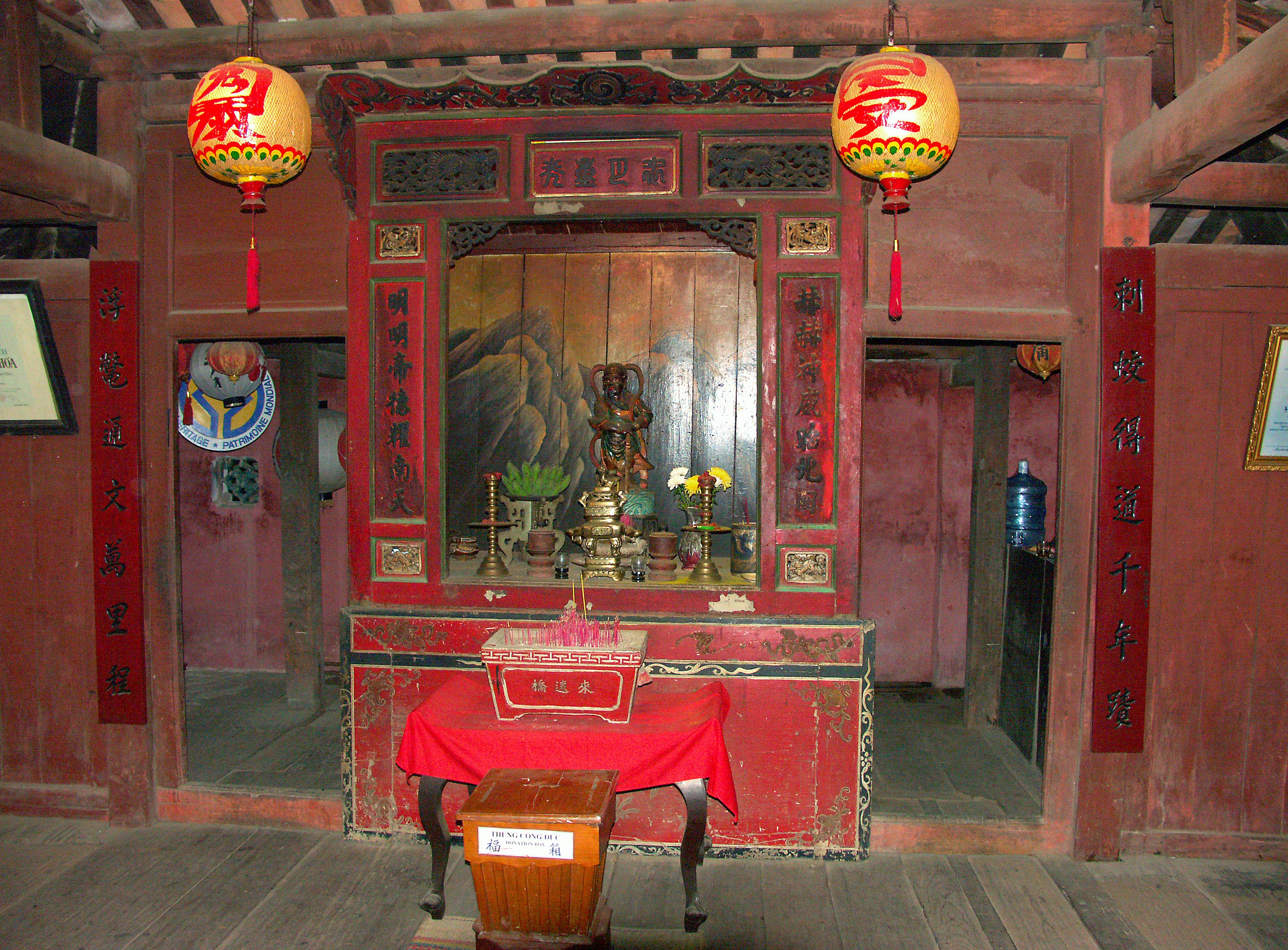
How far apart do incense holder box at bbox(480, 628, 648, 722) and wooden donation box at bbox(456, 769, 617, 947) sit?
406 millimetres

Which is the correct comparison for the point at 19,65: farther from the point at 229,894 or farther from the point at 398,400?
the point at 229,894

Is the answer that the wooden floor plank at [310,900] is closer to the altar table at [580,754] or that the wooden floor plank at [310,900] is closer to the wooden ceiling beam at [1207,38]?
the altar table at [580,754]

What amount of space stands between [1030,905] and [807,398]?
2249 mm

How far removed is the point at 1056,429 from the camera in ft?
19.1

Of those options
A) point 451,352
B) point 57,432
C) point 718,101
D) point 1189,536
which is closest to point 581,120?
point 718,101

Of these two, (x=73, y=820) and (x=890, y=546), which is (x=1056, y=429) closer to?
(x=890, y=546)

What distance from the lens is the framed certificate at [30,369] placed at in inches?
148

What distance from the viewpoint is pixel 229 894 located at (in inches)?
128

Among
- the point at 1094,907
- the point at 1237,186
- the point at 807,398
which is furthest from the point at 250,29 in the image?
the point at 1094,907

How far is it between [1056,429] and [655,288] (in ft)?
10.5

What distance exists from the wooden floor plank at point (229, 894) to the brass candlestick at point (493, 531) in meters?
1.49

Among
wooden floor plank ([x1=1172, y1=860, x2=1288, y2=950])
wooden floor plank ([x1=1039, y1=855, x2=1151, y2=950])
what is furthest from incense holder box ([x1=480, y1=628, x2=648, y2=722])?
wooden floor plank ([x1=1172, y1=860, x2=1288, y2=950])

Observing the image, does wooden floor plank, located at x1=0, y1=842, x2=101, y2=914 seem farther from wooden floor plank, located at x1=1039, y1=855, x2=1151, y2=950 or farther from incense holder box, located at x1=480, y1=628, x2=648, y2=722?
wooden floor plank, located at x1=1039, y1=855, x2=1151, y2=950

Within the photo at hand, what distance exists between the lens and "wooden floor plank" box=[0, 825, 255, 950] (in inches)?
116
